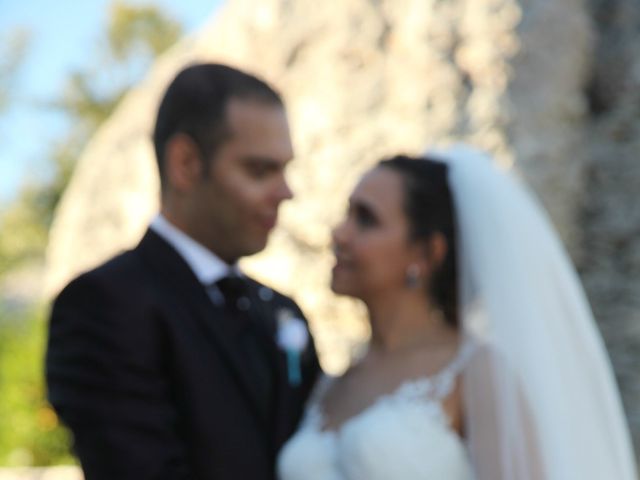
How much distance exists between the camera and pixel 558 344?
3.01 metres

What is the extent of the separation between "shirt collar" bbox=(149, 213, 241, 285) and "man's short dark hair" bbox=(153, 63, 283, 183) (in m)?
0.16

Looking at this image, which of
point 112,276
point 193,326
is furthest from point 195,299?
point 112,276

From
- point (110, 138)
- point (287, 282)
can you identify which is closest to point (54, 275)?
point (110, 138)

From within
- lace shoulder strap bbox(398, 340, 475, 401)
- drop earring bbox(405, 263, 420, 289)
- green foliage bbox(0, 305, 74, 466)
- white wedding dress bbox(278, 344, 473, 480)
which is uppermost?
drop earring bbox(405, 263, 420, 289)

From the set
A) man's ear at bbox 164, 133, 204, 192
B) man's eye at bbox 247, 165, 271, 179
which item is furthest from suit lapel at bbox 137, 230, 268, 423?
man's eye at bbox 247, 165, 271, 179

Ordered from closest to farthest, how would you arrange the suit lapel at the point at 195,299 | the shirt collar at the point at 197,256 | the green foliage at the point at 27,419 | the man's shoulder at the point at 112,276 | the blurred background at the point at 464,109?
the man's shoulder at the point at 112,276
the suit lapel at the point at 195,299
the shirt collar at the point at 197,256
the blurred background at the point at 464,109
the green foliage at the point at 27,419

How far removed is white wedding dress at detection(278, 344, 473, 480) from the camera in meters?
2.72

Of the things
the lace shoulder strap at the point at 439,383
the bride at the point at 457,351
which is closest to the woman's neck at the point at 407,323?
the bride at the point at 457,351

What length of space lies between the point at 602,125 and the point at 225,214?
3.14 meters

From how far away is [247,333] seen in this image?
106 inches

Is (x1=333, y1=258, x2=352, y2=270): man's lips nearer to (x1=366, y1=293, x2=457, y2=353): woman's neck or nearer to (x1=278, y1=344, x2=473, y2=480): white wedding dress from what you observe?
(x1=366, y1=293, x2=457, y2=353): woman's neck

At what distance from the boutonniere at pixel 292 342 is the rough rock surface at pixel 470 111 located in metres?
2.21

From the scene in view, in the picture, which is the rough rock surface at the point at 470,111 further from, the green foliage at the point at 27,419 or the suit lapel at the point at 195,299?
the green foliage at the point at 27,419

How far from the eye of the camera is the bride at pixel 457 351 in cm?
274
